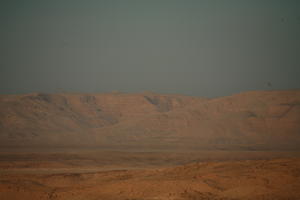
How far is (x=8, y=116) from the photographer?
96312mm

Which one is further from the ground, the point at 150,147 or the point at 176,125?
the point at 176,125

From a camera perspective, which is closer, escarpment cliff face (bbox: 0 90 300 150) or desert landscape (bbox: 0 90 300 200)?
desert landscape (bbox: 0 90 300 200)

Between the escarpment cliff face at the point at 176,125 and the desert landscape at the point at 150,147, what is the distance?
0.60 feet

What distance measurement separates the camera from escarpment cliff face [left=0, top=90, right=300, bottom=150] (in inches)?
2741

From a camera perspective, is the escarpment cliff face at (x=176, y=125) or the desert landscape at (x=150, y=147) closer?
the desert landscape at (x=150, y=147)

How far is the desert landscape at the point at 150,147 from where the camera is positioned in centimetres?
1838

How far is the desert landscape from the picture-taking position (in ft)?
60.3

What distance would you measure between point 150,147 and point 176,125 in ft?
53.9

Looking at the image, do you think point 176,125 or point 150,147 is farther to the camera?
point 176,125

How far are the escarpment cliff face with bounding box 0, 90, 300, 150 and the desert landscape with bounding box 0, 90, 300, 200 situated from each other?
18 centimetres

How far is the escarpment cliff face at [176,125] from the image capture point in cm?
6962

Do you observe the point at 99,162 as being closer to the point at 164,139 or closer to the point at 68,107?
the point at 164,139

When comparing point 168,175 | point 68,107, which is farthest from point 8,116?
point 168,175

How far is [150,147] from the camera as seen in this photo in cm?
6550
